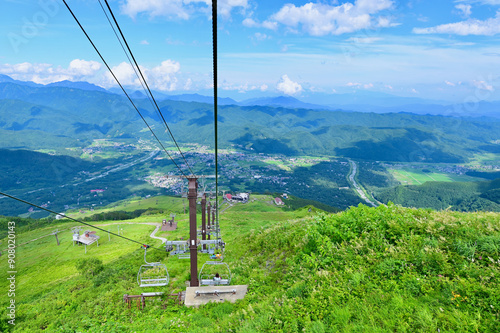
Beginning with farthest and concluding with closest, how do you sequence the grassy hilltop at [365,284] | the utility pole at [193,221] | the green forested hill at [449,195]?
1. the green forested hill at [449,195]
2. the utility pole at [193,221]
3. the grassy hilltop at [365,284]

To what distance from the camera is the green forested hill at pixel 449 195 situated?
163 metres

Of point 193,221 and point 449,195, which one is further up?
point 193,221

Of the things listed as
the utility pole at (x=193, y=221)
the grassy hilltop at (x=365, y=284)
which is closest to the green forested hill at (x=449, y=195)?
the grassy hilltop at (x=365, y=284)

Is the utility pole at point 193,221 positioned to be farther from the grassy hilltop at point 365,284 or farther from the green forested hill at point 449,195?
the green forested hill at point 449,195

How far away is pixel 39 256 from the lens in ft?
205

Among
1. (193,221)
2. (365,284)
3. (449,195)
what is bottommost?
(449,195)

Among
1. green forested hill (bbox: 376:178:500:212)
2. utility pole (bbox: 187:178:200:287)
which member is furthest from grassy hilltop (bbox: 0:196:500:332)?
green forested hill (bbox: 376:178:500:212)

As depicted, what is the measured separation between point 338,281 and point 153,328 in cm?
1004

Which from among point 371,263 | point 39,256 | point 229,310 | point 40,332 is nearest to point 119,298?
point 40,332

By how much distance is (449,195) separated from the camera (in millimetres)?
175625

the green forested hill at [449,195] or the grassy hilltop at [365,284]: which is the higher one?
the grassy hilltop at [365,284]

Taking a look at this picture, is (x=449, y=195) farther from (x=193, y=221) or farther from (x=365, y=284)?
(x=365, y=284)

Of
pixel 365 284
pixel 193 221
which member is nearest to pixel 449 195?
pixel 193 221

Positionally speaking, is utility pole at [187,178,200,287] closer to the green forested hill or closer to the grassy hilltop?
the grassy hilltop
